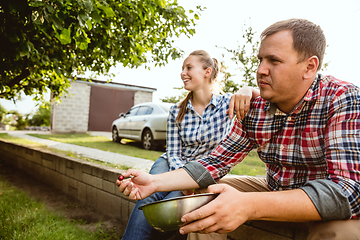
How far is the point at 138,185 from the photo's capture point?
1457 millimetres

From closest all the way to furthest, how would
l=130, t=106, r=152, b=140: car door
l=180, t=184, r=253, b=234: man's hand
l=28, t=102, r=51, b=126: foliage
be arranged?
l=180, t=184, r=253, b=234: man's hand
l=130, t=106, r=152, b=140: car door
l=28, t=102, r=51, b=126: foliage

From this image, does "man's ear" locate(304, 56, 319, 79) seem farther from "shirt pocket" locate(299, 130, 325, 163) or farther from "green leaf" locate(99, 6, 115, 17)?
"green leaf" locate(99, 6, 115, 17)

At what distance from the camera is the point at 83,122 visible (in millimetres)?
13148

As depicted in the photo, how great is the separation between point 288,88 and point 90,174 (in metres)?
2.69

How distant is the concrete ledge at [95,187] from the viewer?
146 centimetres

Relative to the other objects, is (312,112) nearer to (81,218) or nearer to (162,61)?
(81,218)

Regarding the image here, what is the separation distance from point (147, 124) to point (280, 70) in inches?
241

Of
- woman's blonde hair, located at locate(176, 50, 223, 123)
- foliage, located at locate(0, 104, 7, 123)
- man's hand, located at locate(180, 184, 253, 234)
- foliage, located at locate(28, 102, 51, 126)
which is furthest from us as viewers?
foliage, located at locate(28, 102, 51, 126)

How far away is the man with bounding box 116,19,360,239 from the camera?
2.95 feet

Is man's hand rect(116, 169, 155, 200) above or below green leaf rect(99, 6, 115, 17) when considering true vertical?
below

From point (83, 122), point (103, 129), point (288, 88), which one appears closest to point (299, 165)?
point (288, 88)

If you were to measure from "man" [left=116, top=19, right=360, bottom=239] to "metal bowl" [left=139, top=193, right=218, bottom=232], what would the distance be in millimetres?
29

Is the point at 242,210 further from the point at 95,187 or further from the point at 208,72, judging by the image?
the point at 95,187

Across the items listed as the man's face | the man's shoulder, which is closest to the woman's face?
the man's face
